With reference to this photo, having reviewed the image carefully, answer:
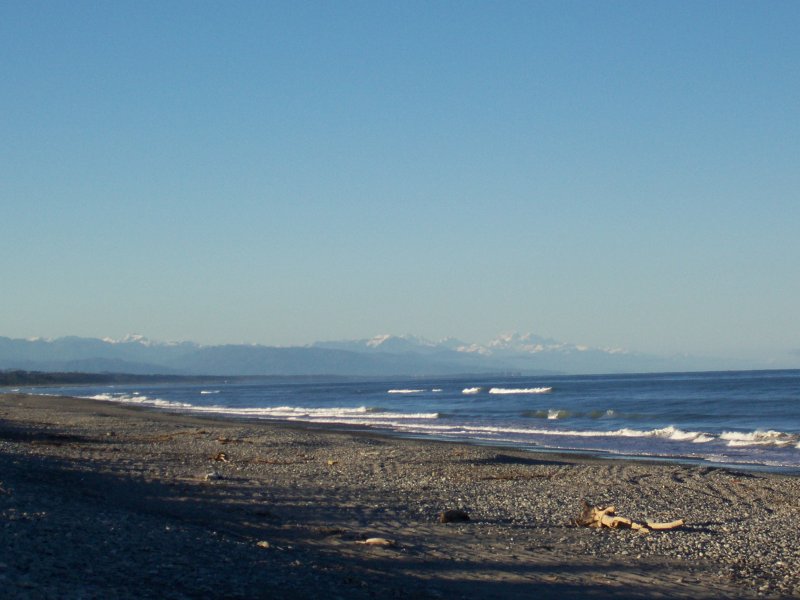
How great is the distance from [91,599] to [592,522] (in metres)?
8.09

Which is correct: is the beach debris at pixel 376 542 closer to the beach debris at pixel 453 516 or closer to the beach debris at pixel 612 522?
the beach debris at pixel 453 516

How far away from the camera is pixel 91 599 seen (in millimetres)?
6430

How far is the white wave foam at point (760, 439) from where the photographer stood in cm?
2939

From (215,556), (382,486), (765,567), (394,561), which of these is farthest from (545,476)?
(215,556)

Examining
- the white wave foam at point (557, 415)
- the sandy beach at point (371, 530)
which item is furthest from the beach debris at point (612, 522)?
the white wave foam at point (557, 415)

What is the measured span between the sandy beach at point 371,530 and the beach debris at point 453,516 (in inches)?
5.2

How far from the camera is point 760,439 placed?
30391 millimetres

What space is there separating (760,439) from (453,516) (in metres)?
21.3

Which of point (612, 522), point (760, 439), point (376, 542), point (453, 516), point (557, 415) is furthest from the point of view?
point (557, 415)

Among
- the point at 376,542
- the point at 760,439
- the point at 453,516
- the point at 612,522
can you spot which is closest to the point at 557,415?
the point at 760,439

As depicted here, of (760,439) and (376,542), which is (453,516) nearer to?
(376,542)

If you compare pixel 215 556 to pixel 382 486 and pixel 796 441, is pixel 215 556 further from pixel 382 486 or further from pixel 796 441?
pixel 796 441

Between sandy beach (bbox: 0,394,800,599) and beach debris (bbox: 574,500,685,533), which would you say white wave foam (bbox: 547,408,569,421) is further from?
beach debris (bbox: 574,500,685,533)

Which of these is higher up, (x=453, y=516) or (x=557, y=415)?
(x=453, y=516)
